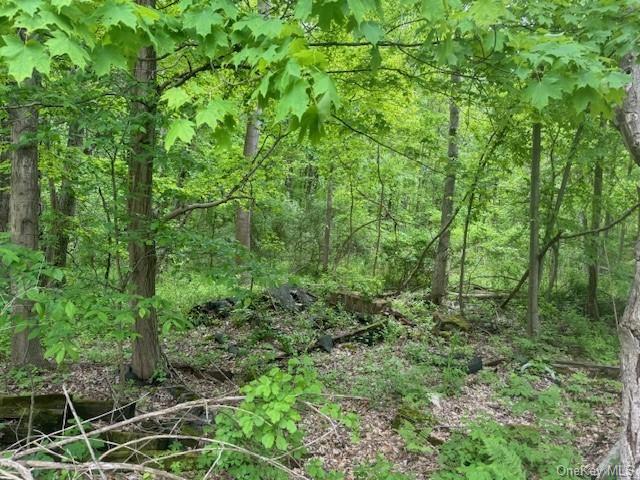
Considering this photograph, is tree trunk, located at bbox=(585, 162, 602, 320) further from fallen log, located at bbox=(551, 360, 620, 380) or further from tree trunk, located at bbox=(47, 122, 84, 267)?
tree trunk, located at bbox=(47, 122, 84, 267)

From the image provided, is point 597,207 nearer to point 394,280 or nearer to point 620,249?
point 620,249

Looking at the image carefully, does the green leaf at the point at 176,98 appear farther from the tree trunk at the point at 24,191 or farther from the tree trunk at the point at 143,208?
the tree trunk at the point at 24,191

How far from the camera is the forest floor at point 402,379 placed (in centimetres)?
482

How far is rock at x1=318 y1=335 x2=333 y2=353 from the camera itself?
788cm

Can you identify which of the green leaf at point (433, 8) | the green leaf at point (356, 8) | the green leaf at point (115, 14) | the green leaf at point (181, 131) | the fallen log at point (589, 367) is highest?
the green leaf at point (433, 8)

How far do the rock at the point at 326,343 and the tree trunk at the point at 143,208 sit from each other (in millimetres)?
3007

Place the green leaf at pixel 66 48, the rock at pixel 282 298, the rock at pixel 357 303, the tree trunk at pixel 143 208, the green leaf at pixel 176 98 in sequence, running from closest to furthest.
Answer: the green leaf at pixel 66 48 → the green leaf at pixel 176 98 → the tree trunk at pixel 143 208 → the rock at pixel 282 298 → the rock at pixel 357 303

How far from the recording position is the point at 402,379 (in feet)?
20.5

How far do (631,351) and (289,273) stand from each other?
485cm

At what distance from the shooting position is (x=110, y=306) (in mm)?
3660

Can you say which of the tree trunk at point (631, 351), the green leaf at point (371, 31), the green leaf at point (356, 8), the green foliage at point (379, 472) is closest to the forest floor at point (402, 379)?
the green foliage at point (379, 472)

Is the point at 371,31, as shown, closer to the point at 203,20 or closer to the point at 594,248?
the point at 203,20

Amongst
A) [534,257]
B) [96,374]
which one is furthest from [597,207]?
[96,374]

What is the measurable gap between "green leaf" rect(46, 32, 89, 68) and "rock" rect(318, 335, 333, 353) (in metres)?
6.79
